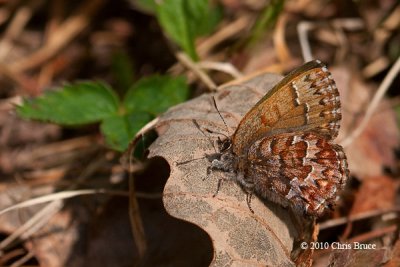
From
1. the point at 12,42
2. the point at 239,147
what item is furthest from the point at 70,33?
the point at 239,147

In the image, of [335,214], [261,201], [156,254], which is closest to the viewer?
[261,201]

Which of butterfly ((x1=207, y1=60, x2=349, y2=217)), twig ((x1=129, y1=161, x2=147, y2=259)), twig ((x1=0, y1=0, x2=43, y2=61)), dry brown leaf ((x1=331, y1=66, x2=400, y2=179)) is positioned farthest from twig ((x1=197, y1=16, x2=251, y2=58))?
butterfly ((x1=207, y1=60, x2=349, y2=217))

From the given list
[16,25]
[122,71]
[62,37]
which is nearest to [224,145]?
[122,71]

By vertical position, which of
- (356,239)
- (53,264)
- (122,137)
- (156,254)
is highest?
(122,137)

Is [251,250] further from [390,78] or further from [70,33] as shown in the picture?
[70,33]

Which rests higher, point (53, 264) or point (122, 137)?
point (122, 137)

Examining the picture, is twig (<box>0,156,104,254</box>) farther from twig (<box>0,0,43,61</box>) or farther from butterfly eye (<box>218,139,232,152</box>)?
twig (<box>0,0,43,61</box>)

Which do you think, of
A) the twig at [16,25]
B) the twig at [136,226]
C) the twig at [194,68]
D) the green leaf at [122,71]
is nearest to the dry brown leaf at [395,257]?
the twig at [136,226]
